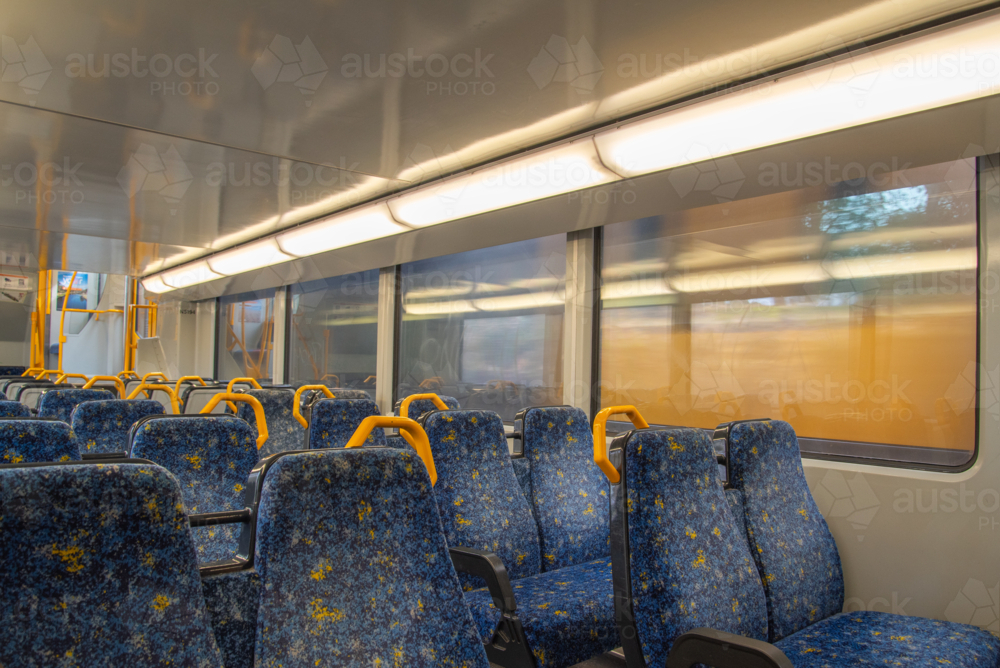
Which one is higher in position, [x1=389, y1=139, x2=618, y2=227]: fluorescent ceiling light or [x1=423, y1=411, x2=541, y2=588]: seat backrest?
[x1=389, y1=139, x2=618, y2=227]: fluorescent ceiling light

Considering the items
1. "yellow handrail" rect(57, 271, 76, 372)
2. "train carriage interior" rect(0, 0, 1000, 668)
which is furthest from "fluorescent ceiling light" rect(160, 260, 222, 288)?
"yellow handrail" rect(57, 271, 76, 372)

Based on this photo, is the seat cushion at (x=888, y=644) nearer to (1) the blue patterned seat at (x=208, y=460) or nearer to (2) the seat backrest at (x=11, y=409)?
(1) the blue patterned seat at (x=208, y=460)

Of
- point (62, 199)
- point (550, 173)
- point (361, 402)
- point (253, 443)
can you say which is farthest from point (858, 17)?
point (62, 199)

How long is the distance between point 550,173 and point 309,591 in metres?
2.85

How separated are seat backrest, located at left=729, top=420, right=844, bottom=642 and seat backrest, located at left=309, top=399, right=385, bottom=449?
1.91 meters

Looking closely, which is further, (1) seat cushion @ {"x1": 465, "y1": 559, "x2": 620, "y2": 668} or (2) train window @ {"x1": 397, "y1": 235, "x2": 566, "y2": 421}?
(2) train window @ {"x1": 397, "y1": 235, "x2": 566, "y2": 421}

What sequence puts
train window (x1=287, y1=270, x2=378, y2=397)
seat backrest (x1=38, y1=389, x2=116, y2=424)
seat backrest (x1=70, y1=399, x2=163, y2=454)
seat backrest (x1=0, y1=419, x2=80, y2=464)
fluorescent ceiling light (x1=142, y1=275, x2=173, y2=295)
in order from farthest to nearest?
fluorescent ceiling light (x1=142, y1=275, x2=173, y2=295) < train window (x1=287, y1=270, x2=378, y2=397) < seat backrest (x1=38, y1=389, x2=116, y2=424) < seat backrest (x1=70, y1=399, x2=163, y2=454) < seat backrest (x1=0, y1=419, x2=80, y2=464)

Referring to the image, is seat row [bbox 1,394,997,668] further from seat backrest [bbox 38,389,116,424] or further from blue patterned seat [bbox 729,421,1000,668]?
seat backrest [bbox 38,389,116,424]

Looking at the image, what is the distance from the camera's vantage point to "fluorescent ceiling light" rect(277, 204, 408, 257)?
4.92 m

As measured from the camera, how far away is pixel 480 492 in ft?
8.70

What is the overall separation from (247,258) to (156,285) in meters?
3.84

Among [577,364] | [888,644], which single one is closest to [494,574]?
[888,644]

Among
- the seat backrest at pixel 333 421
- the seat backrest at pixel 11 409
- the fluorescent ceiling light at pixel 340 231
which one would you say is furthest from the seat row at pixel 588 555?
the fluorescent ceiling light at pixel 340 231

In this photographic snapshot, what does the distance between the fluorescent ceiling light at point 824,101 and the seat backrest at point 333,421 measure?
1.88 meters
